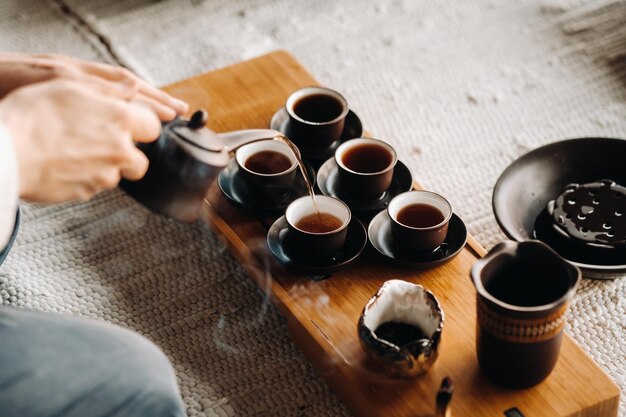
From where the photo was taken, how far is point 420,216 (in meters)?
1.29

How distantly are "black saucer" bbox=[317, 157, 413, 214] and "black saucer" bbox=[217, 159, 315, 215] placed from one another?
0.08 ft

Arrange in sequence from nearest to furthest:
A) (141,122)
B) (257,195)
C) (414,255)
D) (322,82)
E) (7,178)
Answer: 1. (7,178)
2. (141,122)
3. (414,255)
4. (257,195)
5. (322,82)

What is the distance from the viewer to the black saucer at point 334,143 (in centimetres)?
147

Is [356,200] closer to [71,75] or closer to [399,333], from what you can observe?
[399,333]

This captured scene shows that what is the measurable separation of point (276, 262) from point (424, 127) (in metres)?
0.76

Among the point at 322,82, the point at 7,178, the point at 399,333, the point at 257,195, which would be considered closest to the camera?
the point at 7,178

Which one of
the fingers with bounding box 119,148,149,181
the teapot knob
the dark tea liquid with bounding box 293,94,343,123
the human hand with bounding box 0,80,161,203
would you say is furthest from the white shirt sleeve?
the dark tea liquid with bounding box 293,94,343,123

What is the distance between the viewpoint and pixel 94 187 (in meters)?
1.01

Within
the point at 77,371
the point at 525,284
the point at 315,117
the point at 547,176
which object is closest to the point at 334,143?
the point at 315,117

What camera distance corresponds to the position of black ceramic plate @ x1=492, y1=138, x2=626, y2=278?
1448mm

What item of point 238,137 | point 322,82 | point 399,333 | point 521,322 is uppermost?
point 238,137

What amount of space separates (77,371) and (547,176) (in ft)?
3.08

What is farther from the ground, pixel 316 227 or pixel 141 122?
pixel 141 122

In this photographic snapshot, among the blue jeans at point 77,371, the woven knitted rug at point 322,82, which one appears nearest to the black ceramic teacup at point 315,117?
the woven knitted rug at point 322,82
